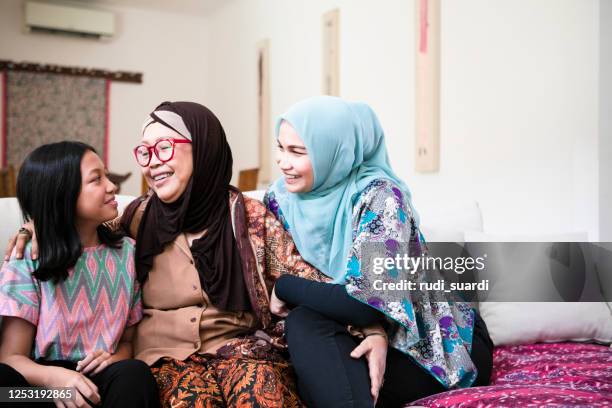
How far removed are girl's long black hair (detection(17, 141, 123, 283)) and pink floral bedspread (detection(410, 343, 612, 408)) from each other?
931mm

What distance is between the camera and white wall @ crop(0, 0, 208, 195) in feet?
20.7

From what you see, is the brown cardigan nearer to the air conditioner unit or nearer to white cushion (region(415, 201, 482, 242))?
white cushion (region(415, 201, 482, 242))

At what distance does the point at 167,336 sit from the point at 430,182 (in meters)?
2.37

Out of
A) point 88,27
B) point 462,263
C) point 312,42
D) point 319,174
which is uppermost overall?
point 88,27

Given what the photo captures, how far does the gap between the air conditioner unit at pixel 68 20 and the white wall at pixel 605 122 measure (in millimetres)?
5145

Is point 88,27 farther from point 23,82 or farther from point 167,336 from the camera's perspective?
point 167,336

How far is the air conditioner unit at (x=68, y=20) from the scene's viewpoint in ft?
19.9

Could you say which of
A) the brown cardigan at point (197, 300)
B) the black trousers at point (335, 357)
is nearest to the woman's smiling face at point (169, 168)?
the brown cardigan at point (197, 300)

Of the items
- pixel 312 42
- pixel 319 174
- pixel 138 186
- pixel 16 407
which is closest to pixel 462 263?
pixel 319 174

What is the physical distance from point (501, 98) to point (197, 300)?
2134 millimetres

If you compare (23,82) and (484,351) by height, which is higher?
(23,82)

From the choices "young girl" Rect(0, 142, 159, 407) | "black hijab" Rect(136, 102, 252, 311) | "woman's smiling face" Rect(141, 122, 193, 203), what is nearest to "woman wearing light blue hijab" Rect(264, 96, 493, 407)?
"black hijab" Rect(136, 102, 252, 311)

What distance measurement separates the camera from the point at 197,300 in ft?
5.33

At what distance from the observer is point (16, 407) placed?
124 cm
